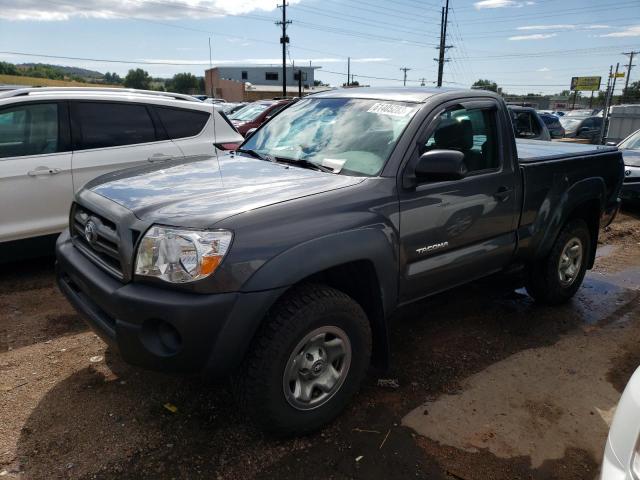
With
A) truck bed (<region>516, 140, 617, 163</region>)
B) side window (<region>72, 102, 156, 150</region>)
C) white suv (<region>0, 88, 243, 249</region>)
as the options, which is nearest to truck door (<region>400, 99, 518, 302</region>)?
truck bed (<region>516, 140, 617, 163</region>)

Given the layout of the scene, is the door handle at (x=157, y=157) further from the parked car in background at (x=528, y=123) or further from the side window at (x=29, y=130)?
the parked car in background at (x=528, y=123)

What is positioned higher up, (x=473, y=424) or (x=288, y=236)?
(x=288, y=236)

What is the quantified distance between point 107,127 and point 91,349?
2.41 m

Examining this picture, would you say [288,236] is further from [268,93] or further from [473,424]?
[268,93]

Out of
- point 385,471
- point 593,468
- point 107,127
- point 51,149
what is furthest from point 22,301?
point 593,468

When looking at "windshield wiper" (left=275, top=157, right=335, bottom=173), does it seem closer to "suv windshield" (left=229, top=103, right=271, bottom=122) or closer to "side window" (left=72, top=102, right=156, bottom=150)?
"side window" (left=72, top=102, right=156, bottom=150)

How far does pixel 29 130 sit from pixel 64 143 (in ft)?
0.98

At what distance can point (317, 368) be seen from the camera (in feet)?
8.61

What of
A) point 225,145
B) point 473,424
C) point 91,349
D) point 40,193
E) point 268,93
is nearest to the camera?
point 473,424

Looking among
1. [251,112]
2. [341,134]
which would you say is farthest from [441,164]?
[251,112]

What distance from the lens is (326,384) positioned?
2689mm

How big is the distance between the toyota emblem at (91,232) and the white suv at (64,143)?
82.8 inches

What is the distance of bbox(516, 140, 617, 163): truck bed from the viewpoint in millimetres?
4066

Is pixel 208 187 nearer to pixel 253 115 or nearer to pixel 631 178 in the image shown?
pixel 631 178
